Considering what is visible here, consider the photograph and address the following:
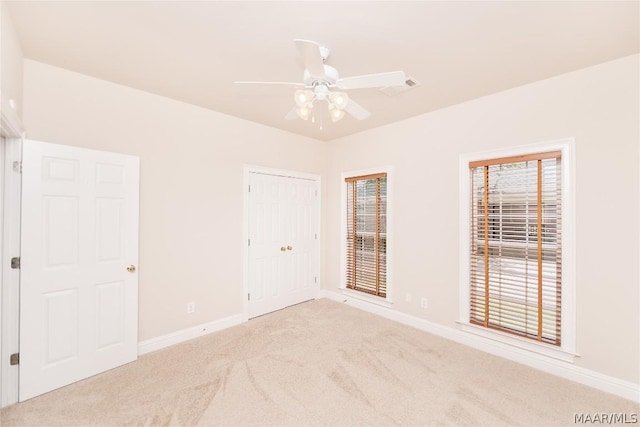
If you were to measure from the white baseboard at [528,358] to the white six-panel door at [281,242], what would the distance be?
1.28 metres

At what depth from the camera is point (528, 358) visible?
271 cm

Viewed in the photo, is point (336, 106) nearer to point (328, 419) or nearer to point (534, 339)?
point (328, 419)

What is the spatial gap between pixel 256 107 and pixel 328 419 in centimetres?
308

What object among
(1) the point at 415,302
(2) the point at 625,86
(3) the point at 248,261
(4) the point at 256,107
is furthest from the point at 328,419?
(2) the point at 625,86

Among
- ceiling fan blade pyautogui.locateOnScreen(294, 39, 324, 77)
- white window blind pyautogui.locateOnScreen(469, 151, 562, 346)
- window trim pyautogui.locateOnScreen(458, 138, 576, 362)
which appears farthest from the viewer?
white window blind pyautogui.locateOnScreen(469, 151, 562, 346)

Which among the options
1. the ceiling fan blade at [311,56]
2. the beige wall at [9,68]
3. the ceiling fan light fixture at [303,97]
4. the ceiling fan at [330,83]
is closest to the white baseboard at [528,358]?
the ceiling fan at [330,83]

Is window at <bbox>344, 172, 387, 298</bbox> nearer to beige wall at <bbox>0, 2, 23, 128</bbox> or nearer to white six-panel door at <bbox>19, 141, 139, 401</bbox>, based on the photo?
white six-panel door at <bbox>19, 141, 139, 401</bbox>

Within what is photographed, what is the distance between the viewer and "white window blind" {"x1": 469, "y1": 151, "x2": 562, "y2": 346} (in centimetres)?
263

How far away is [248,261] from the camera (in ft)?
12.5

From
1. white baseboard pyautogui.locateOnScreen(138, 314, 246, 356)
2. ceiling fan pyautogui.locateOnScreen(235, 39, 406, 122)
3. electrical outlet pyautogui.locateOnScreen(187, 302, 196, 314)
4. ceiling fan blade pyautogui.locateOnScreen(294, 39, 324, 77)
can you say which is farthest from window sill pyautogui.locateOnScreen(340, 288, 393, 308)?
ceiling fan blade pyautogui.locateOnScreen(294, 39, 324, 77)

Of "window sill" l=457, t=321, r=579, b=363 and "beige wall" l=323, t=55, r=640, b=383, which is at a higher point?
"beige wall" l=323, t=55, r=640, b=383

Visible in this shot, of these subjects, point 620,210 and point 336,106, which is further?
point 620,210

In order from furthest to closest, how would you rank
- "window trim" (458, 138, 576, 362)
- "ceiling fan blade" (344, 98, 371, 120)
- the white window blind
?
the white window blind, "window trim" (458, 138, 576, 362), "ceiling fan blade" (344, 98, 371, 120)

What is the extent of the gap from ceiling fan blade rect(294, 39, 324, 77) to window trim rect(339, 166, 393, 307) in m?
2.38
